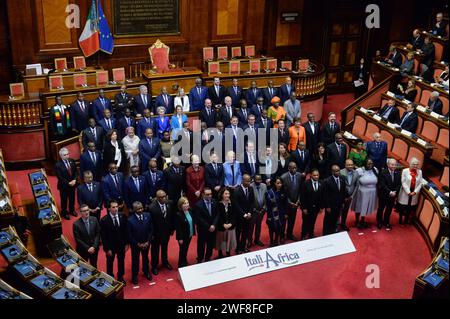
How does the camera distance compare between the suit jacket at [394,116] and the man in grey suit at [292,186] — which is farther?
the suit jacket at [394,116]

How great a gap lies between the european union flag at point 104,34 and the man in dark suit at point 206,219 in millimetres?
6024

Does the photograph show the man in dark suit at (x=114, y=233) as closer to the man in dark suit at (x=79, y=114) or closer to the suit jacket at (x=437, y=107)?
the man in dark suit at (x=79, y=114)

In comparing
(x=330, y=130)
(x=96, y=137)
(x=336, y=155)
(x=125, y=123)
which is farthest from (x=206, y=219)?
(x=330, y=130)

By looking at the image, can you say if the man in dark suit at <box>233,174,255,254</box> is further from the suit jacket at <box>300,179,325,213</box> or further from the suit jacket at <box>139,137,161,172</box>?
the suit jacket at <box>139,137,161,172</box>

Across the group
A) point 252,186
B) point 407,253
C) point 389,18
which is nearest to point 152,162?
point 252,186

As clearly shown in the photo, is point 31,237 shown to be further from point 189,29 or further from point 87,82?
point 189,29

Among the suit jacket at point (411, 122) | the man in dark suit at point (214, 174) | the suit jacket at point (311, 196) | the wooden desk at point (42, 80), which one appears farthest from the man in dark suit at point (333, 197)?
the wooden desk at point (42, 80)

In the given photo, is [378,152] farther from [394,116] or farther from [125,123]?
[125,123]

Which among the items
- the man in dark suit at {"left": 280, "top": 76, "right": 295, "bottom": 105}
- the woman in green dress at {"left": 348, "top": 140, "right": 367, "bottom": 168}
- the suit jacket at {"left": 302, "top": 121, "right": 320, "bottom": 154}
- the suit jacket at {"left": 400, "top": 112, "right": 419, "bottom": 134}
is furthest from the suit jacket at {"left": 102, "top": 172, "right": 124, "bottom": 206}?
the suit jacket at {"left": 400, "top": 112, "right": 419, "bottom": 134}

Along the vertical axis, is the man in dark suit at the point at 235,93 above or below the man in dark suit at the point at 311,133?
above

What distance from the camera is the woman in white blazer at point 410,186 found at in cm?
927

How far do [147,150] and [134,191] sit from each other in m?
1.25

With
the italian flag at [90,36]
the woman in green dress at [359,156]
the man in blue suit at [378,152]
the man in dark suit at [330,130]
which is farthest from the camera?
the italian flag at [90,36]

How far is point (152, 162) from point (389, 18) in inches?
376
